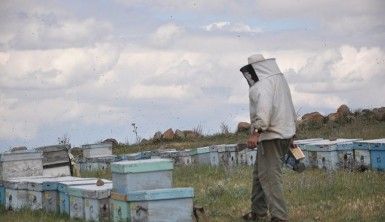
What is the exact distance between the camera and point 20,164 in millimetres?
13344

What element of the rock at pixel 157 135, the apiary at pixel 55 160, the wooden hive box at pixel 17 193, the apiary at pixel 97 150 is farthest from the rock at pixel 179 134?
the wooden hive box at pixel 17 193

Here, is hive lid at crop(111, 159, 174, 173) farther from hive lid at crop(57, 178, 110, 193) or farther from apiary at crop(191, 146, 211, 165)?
apiary at crop(191, 146, 211, 165)

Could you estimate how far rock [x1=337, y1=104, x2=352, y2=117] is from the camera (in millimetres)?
26094

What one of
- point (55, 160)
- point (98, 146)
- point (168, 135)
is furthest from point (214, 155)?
point (168, 135)

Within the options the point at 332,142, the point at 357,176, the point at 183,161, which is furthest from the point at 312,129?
the point at 357,176

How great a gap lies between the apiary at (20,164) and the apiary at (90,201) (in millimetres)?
2909

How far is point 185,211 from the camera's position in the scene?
29.2 ft

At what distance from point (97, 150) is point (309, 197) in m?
9.70

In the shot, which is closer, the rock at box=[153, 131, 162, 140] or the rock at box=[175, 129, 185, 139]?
the rock at box=[175, 129, 185, 139]

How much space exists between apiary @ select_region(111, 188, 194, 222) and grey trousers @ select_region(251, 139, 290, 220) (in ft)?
3.11

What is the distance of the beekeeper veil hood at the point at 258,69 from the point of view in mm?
9219

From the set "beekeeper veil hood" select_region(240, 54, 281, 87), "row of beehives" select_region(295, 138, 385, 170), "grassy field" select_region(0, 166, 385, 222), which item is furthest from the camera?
"row of beehives" select_region(295, 138, 385, 170)

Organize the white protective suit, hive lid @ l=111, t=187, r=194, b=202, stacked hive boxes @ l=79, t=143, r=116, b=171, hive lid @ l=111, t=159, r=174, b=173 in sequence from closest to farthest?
hive lid @ l=111, t=187, r=194, b=202, hive lid @ l=111, t=159, r=174, b=173, the white protective suit, stacked hive boxes @ l=79, t=143, r=116, b=171

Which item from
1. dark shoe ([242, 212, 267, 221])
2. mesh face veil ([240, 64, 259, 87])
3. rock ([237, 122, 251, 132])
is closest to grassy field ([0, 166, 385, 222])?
dark shoe ([242, 212, 267, 221])
